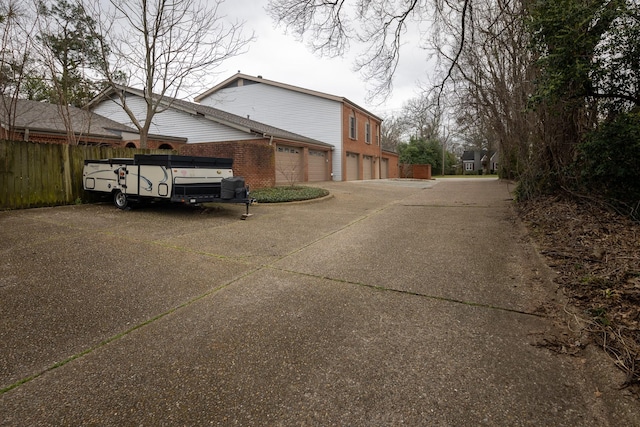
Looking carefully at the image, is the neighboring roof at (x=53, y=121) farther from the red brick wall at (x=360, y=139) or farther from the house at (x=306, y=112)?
the red brick wall at (x=360, y=139)

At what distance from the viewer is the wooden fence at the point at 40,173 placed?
832cm

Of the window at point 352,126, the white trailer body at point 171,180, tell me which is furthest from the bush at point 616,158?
the window at point 352,126

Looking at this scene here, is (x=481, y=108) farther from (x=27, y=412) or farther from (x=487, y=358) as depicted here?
(x=27, y=412)

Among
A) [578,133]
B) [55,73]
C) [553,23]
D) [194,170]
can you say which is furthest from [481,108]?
[55,73]

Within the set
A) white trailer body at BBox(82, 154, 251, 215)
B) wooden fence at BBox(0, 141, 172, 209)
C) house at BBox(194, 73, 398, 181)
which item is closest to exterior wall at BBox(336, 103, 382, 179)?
house at BBox(194, 73, 398, 181)

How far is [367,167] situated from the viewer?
29.2 metres

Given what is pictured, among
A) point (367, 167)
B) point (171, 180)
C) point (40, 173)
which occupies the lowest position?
point (171, 180)

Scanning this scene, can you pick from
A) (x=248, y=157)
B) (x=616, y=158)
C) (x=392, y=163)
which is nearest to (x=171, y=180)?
(x=248, y=157)

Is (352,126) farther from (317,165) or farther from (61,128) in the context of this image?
(61,128)

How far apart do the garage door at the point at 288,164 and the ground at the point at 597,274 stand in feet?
42.7

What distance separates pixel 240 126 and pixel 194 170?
990 centimetres

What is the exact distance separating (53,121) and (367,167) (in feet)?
71.3

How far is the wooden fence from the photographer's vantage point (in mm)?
8320

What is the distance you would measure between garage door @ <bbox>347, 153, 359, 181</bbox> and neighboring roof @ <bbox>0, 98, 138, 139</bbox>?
1442 cm
